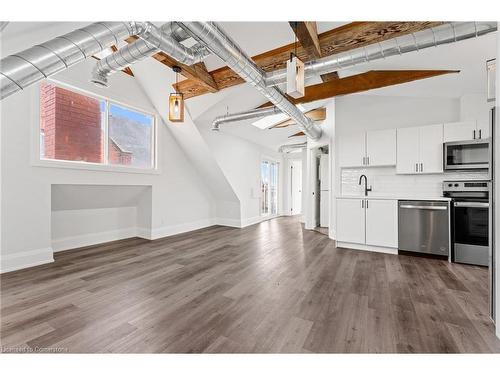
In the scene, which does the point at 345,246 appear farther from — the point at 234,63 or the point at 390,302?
the point at 234,63

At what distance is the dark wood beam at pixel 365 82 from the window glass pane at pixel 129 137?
128 inches

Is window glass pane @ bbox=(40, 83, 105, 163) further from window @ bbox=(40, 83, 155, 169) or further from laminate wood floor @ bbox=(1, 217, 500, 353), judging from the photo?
laminate wood floor @ bbox=(1, 217, 500, 353)

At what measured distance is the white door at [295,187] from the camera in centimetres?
937

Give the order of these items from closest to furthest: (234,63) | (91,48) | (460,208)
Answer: (91,48) → (234,63) → (460,208)

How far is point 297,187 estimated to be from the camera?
9.77 m

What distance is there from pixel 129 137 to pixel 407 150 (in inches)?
204

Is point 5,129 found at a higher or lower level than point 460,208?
higher

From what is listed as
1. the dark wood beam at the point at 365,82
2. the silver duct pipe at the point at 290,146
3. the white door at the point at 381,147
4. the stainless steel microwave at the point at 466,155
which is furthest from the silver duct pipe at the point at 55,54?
the silver duct pipe at the point at 290,146

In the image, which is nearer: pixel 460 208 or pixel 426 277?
pixel 426 277

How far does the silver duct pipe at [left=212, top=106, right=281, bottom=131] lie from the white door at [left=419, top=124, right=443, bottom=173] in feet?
8.08

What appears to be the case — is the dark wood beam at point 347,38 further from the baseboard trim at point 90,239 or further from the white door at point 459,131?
the baseboard trim at point 90,239

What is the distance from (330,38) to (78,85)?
385 cm
